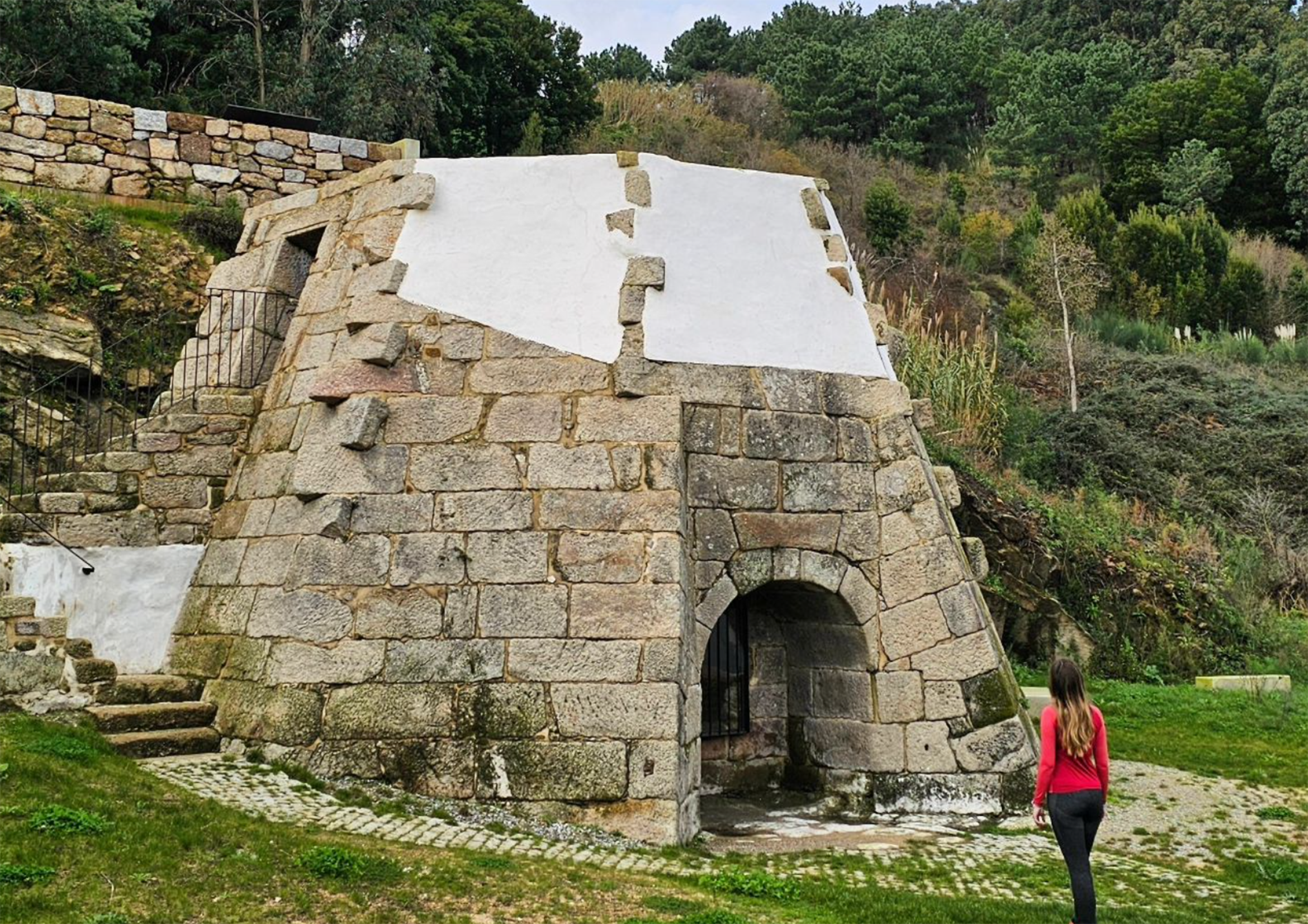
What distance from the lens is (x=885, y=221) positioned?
88.9ft

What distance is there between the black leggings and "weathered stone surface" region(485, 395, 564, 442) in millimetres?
3658

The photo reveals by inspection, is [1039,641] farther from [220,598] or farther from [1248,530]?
[220,598]

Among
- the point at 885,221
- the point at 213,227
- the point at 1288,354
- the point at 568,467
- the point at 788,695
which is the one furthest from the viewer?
the point at 885,221

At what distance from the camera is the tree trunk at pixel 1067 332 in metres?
20.6

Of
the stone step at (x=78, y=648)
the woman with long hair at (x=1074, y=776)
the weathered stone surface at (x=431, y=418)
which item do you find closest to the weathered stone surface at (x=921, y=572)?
the woman with long hair at (x=1074, y=776)

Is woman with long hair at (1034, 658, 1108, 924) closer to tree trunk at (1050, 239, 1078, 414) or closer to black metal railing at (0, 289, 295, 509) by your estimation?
black metal railing at (0, 289, 295, 509)

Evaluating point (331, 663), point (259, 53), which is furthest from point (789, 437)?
point (259, 53)

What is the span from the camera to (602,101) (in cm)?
3050

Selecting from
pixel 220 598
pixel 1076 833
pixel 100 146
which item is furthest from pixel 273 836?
pixel 100 146

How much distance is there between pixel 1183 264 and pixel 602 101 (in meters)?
14.5

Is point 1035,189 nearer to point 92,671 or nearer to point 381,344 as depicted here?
point 381,344

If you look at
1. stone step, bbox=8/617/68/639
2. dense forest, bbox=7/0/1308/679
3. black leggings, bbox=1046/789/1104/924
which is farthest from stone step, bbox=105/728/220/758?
dense forest, bbox=7/0/1308/679

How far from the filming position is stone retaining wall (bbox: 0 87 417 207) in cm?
1210

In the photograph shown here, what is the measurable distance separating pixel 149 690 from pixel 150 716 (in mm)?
306
